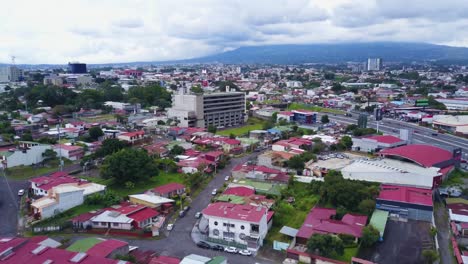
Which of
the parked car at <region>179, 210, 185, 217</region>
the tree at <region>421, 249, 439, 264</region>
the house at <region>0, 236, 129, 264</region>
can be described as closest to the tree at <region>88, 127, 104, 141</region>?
the parked car at <region>179, 210, 185, 217</region>

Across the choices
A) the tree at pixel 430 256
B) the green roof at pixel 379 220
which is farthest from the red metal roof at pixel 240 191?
the tree at pixel 430 256

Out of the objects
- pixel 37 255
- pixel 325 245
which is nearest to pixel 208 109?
pixel 325 245

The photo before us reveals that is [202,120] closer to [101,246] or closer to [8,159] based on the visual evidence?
[8,159]

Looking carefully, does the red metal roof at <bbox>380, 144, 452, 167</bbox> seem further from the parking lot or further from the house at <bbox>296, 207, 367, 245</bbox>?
the house at <bbox>296, 207, 367, 245</bbox>

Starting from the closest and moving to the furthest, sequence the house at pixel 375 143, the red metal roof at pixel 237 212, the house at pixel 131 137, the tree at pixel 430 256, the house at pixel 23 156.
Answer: the tree at pixel 430 256
the red metal roof at pixel 237 212
the house at pixel 23 156
the house at pixel 375 143
the house at pixel 131 137

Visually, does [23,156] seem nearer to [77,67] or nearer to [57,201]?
[57,201]

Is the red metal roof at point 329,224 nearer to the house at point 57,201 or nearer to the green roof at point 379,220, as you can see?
the green roof at point 379,220
